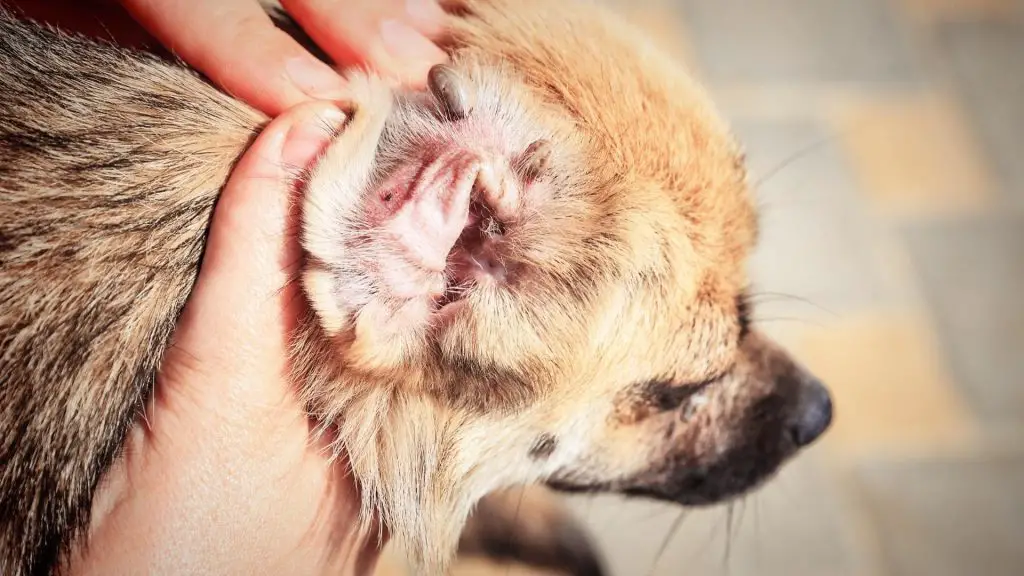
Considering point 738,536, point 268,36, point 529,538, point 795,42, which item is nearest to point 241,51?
point 268,36

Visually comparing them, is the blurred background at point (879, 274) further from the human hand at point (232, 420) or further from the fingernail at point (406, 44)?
the fingernail at point (406, 44)

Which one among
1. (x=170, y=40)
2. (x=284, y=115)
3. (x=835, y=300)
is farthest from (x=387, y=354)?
(x=835, y=300)

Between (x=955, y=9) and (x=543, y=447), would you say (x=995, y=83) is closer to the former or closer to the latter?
(x=955, y=9)

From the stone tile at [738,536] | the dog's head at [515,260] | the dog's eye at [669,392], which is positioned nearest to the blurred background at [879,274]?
the stone tile at [738,536]

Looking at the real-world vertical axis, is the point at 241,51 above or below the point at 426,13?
below

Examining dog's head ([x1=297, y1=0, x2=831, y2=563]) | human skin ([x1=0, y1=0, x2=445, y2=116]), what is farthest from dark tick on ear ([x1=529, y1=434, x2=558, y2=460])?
human skin ([x1=0, y1=0, x2=445, y2=116])

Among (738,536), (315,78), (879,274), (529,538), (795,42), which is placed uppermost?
(795,42)

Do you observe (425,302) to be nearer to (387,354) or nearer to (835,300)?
(387,354)

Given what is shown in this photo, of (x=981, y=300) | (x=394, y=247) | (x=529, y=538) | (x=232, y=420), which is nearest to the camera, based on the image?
(x=394, y=247)
